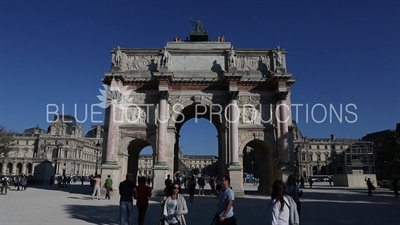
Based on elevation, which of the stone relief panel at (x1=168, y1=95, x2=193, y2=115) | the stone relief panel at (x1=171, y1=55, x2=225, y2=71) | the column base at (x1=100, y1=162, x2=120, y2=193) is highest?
the stone relief panel at (x1=171, y1=55, x2=225, y2=71)

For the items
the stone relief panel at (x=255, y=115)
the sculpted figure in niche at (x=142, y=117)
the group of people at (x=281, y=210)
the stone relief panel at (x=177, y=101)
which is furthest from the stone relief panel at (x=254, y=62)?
the group of people at (x=281, y=210)

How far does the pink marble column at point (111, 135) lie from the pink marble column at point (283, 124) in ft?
44.7

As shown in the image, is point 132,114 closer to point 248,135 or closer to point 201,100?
point 201,100

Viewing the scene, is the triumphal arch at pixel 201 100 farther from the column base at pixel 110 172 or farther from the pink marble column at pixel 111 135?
the column base at pixel 110 172

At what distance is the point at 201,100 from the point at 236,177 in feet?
23.3

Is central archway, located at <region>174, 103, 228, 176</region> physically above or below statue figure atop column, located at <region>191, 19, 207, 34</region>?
below

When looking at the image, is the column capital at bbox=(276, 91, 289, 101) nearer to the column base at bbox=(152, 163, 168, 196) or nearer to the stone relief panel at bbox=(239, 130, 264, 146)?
the stone relief panel at bbox=(239, 130, 264, 146)

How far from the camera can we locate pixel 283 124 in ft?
85.1

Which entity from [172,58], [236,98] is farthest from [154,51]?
[236,98]

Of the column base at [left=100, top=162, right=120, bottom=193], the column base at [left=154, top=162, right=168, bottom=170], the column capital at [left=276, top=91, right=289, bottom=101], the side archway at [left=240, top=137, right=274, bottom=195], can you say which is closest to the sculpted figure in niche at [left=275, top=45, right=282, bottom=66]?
the column capital at [left=276, top=91, right=289, bottom=101]

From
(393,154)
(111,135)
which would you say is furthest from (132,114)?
(393,154)

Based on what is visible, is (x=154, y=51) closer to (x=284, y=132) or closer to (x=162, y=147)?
(x=162, y=147)

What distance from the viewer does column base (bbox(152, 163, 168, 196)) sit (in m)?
23.8

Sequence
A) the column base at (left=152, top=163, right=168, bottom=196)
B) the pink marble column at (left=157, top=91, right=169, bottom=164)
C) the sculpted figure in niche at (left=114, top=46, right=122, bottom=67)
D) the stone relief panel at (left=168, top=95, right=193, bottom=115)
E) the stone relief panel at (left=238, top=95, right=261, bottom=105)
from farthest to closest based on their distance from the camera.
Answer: the sculpted figure in niche at (left=114, top=46, right=122, bottom=67)
the stone relief panel at (left=238, top=95, right=261, bottom=105)
the stone relief panel at (left=168, top=95, right=193, bottom=115)
the pink marble column at (left=157, top=91, right=169, bottom=164)
the column base at (left=152, top=163, right=168, bottom=196)
